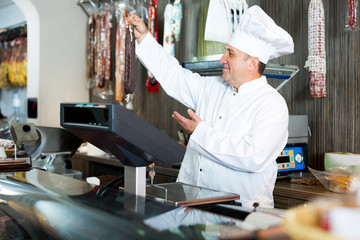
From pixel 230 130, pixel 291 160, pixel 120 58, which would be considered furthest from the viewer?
pixel 120 58

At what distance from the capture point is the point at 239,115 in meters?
1.98

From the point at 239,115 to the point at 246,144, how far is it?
0.28 meters

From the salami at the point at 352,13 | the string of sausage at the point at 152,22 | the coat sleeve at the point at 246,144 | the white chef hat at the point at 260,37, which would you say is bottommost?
the coat sleeve at the point at 246,144

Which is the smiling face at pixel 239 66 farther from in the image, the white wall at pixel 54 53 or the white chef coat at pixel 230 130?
the white wall at pixel 54 53

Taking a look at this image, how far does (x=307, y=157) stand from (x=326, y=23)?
2.97 feet

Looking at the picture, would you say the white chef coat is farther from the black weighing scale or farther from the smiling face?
the black weighing scale

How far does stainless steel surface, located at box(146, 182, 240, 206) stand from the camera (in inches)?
50.1

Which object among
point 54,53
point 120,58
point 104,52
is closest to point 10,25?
point 54,53

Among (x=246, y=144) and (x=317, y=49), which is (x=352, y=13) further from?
(x=246, y=144)

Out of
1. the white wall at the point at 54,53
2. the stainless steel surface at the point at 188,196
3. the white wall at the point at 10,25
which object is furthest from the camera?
the white wall at the point at 10,25

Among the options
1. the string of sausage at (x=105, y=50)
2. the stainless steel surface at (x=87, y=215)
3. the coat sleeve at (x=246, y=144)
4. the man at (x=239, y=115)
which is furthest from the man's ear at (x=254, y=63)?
the string of sausage at (x=105, y=50)

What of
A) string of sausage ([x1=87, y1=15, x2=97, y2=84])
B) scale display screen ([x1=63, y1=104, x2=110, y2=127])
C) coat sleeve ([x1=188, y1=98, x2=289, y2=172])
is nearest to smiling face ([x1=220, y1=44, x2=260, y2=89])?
coat sleeve ([x1=188, y1=98, x2=289, y2=172])

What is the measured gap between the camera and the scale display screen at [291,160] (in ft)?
8.41

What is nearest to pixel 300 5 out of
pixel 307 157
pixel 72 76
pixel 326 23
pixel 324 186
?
pixel 326 23
